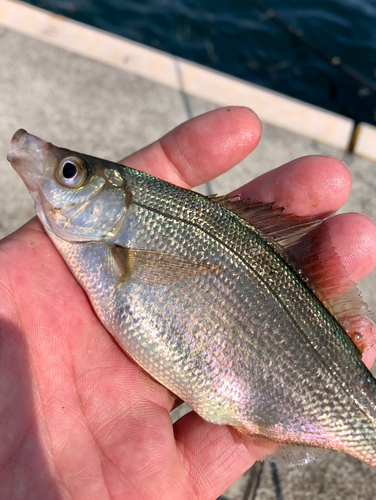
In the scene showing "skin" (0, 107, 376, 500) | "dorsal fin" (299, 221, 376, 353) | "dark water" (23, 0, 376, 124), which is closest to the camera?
"skin" (0, 107, 376, 500)

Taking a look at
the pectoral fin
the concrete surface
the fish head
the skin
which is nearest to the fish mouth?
the fish head

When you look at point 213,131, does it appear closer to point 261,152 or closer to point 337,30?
point 261,152

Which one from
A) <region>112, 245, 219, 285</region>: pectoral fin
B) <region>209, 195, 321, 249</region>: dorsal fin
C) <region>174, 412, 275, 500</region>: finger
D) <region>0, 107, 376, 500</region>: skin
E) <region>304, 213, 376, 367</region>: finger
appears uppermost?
<region>209, 195, 321, 249</region>: dorsal fin

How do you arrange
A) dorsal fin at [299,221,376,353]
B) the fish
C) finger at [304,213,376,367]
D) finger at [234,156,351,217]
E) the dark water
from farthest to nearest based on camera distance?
the dark water < finger at [234,156,351,217] < finger at [304,213,376,367] < dorsal fin at [299,221,376,353] < the fish

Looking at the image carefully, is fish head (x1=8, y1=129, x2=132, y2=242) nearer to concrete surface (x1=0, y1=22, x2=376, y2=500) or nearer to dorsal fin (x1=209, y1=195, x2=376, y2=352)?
dorsal fin (x1=209, y1=195, x2=376, y2=352)

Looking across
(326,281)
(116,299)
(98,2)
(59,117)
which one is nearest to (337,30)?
(98,2)

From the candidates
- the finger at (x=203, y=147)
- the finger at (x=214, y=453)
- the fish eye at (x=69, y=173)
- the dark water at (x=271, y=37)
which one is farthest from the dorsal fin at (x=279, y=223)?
the dark water at (x=271, y=37)

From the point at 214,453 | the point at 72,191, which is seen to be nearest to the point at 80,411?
the point at 214,453
